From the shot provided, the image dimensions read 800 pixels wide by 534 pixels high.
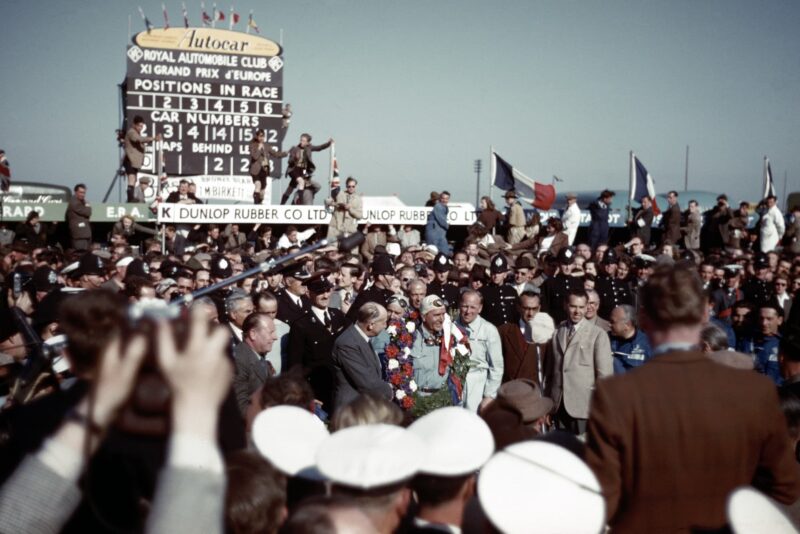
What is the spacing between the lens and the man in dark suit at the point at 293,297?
7957 mm

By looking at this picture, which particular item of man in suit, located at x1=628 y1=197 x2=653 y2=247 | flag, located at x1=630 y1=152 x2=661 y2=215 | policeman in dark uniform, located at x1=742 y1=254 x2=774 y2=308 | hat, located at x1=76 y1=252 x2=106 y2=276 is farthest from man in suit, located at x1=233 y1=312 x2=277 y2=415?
flag, located at x1=630 y1=152 x2=661 y2=215

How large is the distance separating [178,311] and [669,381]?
1.75m

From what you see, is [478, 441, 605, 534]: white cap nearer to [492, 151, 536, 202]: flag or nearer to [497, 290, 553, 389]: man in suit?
[497, 290, 553, 389]: man in suit

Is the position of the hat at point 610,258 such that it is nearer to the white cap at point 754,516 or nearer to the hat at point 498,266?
the hat at point 498,266

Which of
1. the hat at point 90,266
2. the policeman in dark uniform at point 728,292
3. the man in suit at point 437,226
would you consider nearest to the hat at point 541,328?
the policeman in dark uniform at point 728,292

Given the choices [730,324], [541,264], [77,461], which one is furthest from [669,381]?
[541,264]

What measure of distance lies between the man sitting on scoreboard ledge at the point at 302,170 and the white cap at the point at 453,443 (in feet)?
54.5

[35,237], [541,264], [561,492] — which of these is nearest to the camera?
[561,492]

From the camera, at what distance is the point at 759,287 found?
1076 cm

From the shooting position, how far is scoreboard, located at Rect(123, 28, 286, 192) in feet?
68.0

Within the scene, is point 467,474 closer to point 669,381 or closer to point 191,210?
point 669,381

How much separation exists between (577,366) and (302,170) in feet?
45.1

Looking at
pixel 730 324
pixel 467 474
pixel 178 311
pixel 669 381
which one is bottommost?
pixel 730 324

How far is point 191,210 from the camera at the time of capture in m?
16.3
